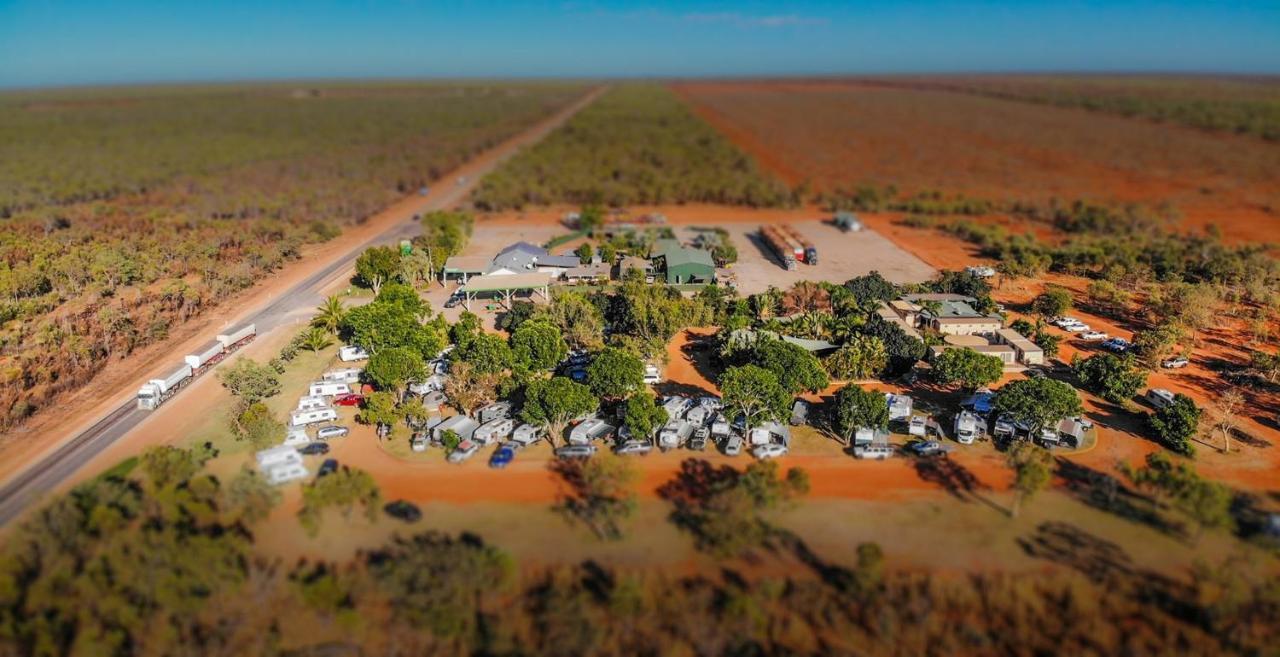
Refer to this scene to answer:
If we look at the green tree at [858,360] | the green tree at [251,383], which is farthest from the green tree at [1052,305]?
the green tree at [251,383]

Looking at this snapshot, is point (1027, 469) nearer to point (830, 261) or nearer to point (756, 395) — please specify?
point (756, 395)

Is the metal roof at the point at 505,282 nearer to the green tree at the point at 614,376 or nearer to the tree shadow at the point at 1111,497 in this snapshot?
the green tree at the point at 614,376

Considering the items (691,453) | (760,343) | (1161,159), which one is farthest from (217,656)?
(1161,159)

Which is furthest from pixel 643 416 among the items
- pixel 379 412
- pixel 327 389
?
pixel 327 389

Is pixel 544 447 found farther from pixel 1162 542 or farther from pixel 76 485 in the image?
pixel 1162 542

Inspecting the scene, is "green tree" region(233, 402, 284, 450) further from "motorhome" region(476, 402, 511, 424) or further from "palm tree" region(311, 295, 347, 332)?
"palm tree" region(311, 295, 347, 332)

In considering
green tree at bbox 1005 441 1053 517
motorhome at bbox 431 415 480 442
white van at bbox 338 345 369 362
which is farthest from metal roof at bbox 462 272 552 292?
green tree at bbox 1005 441 1053 517
